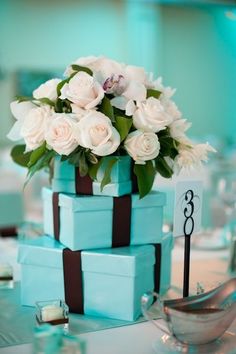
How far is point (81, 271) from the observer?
1.12m

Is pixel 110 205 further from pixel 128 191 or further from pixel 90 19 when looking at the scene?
pixel 90 19

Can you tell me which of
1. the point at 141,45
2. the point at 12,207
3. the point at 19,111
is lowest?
the point at 12,207

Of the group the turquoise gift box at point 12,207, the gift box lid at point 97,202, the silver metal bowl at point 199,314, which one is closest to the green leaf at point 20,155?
the gift box lid at point 97,202

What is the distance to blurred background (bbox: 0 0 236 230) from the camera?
6.31 m

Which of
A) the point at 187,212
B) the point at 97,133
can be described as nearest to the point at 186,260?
the point at 187,212

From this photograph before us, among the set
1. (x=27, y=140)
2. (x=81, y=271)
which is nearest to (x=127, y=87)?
(x=27, y=140)

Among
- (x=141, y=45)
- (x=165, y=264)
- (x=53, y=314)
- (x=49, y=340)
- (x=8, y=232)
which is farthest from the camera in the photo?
(x=141, y=45)

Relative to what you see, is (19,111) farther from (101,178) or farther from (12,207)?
(12,207)

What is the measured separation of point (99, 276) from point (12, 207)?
202 cm

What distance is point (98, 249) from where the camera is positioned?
3.73ft

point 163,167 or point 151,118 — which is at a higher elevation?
point 151,118

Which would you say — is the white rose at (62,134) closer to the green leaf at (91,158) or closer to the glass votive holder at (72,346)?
the green leaf at (91,158)

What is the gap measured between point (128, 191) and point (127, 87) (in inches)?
9.1

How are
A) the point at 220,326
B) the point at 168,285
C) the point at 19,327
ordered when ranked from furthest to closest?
1. the point at 168,285
2. the point at 19,327
3. the point at 220,326
